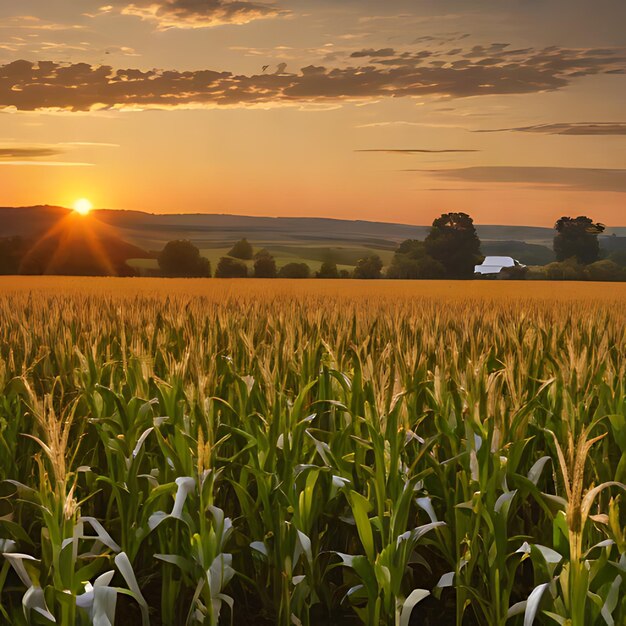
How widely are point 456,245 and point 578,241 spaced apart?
42.7 feet

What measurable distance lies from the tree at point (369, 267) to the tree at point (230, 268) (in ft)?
21.8

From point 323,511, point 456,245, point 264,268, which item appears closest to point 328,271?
point 264,268

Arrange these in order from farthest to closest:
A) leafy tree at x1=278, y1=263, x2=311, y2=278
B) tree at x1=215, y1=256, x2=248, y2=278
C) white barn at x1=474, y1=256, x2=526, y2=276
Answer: white barn at x1=474, y1=256, x2=526, y2=276
tree at x1=215, y1=256, x2=248, y2=278
leafy tree at x1=278, y1=263, x2=311, y2=278

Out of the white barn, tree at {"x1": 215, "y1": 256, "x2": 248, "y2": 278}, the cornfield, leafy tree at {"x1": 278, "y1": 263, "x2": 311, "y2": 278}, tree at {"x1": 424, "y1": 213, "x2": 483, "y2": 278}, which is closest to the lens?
the cornfield

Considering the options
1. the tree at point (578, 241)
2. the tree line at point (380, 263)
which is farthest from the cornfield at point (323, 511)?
the tree at point (578, 241)

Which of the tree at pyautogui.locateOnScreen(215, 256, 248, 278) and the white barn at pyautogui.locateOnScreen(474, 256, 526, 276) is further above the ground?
the white barn at pyautogui.locateOnScreen(474, 256, 526, 276)

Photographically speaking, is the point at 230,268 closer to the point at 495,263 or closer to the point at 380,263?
the point at 380,263

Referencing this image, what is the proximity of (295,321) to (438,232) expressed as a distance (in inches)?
2005

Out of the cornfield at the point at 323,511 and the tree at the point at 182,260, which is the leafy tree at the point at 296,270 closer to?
the tree at the point at 182,260

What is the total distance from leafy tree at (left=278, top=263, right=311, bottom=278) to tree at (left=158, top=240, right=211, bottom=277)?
4745 millimetres

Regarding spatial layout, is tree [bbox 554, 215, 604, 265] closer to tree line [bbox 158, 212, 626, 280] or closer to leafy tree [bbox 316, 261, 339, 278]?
A: tree line [bbox 158, 212, 626, 280]

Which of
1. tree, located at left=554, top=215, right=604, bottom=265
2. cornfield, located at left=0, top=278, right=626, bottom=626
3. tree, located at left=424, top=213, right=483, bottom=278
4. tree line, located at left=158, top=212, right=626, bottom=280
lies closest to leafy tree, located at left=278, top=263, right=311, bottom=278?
tree line, located at left=158, top=212, right=626, bottom=280

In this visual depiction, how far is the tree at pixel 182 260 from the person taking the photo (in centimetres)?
4988

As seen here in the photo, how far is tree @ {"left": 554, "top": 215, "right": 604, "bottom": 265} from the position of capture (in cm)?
6372
